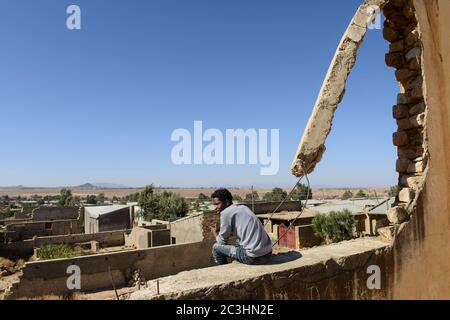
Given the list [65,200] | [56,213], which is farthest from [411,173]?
[65,200]

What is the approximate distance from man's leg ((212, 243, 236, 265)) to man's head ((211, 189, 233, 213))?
0.30 metres

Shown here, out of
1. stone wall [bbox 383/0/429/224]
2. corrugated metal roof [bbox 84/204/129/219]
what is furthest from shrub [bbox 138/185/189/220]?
stone wall [bbox 383/0/429/224]

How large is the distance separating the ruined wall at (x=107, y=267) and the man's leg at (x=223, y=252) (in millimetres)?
9206

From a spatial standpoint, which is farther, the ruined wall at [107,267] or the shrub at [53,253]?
the shrub at [53,253]

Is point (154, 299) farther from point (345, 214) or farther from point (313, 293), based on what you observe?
point (345, 214)

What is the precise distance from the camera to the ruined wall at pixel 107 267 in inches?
488

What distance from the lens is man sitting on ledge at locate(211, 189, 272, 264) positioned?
108 inches

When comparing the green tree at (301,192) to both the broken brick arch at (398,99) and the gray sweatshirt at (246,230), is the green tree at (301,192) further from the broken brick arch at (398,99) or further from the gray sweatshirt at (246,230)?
the gray sweatshirt at (246,230)

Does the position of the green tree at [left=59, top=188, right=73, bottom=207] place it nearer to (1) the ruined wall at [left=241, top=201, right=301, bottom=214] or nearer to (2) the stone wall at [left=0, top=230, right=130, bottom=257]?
(1) the ruined wall at [left=241, top=201, right=301, bottom=214]

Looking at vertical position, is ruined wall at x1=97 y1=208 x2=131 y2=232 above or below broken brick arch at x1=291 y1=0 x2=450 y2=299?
below

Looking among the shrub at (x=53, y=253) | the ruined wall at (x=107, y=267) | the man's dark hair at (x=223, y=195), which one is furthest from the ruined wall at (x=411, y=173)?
the shrub at (x=53, y=253)

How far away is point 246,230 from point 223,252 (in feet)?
1.04

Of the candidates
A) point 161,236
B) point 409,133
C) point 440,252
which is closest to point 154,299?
point 440,252
